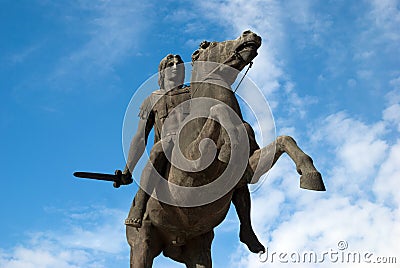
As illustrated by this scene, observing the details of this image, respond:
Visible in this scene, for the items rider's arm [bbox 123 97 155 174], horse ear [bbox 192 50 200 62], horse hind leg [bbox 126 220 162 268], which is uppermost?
horse ear [bbox 192 50 200 62]

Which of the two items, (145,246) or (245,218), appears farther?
(145,246)

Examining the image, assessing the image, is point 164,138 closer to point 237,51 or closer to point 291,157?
point 237,51

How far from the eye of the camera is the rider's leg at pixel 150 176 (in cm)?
896

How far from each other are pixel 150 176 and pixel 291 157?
7.91 ft

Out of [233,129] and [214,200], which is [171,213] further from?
[233,129]

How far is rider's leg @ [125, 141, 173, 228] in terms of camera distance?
353 inches

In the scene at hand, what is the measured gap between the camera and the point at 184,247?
979cm

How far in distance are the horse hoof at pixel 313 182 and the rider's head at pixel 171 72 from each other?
3446mm

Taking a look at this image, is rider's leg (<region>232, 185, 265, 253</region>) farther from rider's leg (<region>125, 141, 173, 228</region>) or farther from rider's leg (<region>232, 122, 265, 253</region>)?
rider's leg (<region>125, 141, 173, 228</region>)

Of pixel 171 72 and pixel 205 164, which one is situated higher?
pixel 171 72

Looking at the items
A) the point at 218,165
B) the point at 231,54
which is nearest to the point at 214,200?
the point at 218,165

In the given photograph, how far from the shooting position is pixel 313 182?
23.4 feet

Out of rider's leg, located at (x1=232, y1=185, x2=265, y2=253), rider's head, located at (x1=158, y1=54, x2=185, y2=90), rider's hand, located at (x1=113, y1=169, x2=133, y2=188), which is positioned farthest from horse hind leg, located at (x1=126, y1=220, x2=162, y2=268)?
rider's head, located at (x1=158, y1=54, x2=185, y2=90)

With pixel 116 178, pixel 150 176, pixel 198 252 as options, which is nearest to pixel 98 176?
pixel 116 178
